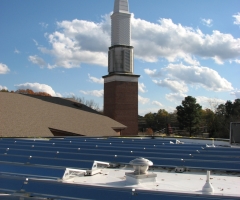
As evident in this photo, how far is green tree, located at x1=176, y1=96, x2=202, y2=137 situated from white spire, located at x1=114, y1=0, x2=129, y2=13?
2487 cm

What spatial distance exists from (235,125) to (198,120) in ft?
147

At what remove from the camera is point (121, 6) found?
46.1 meters

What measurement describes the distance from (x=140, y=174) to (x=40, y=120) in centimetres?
2484

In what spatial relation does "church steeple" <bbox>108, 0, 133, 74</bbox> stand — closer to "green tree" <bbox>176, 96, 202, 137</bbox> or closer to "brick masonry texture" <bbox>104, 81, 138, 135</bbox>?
"brick masonry texture" <bbox>104, 81, 138, 135</bbox>

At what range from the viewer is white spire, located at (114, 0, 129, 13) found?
150 feet

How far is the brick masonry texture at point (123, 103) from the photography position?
45969mm

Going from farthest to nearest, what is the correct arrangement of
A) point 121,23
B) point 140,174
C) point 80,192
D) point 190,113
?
point 190,113 → point 121,23 → point 140,174 → point 80,192

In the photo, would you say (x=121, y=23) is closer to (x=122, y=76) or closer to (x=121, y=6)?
(x=121, y=6)

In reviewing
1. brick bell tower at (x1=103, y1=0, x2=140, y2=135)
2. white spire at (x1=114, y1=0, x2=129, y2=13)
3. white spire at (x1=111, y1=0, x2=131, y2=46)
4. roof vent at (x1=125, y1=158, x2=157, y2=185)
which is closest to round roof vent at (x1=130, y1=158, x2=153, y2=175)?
roof vent at (x1=125, y1=158, x2=157, y2=185)

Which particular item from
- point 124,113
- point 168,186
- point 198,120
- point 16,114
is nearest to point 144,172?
point 168,186

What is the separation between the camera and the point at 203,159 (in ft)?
32.0

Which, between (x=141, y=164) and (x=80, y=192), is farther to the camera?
(x=141, y=164)

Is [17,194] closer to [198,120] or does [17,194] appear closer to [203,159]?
[203,159]

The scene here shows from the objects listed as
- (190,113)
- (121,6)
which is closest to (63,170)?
(121,6)
